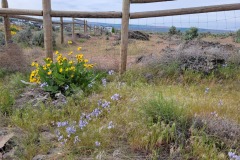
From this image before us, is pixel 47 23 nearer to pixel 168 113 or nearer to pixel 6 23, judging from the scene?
pixel 6 23

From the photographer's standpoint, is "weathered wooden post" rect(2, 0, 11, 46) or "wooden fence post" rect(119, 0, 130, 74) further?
"weathered wooden post" rect(2, 0, 11, 46)

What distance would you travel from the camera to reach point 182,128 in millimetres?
2625

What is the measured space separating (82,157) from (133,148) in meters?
0.48

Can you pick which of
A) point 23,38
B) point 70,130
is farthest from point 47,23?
point 23,38

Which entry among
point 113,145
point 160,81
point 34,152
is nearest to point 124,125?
point 113,145

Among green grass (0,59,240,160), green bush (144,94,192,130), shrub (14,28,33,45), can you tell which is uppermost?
shrub (14,28,33,45)

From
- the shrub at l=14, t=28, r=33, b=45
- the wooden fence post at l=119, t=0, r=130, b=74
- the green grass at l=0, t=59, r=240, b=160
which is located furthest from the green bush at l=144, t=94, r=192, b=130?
the shrub at l=14, t=28, r=33, b=45

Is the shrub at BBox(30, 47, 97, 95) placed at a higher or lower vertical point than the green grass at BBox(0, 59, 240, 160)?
higher

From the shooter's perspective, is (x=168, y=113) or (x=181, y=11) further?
(x=181, y=11)

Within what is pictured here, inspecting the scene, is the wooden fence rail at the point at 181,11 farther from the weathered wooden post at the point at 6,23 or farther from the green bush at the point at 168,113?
the weathered wooden post at the point at 6,23

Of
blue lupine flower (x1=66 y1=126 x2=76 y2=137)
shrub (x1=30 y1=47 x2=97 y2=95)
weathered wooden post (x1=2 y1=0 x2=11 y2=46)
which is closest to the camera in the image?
blue lupine flower (x1=66 y1=126 x2=76 y2=137)

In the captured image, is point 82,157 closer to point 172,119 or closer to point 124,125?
point 124,125

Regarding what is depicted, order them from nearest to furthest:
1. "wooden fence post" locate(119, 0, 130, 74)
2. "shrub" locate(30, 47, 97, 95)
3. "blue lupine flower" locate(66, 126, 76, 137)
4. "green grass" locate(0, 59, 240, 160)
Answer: "green grass" locate(0, 59, 240, 160) → "blue lupine flower" locate(66, 126, 76, 137) → "shrub" locate(30, 47, 97, 95) → "wooden fence post" locate(119, 0, 130, 74)

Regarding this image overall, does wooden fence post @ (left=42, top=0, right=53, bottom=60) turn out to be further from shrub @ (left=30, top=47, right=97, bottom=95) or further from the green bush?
the green bush
